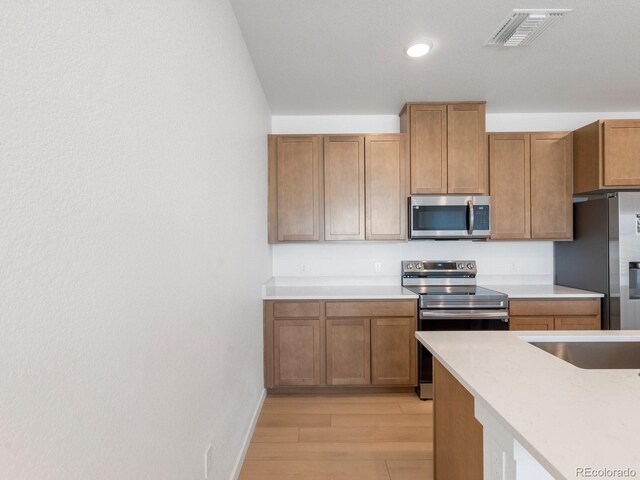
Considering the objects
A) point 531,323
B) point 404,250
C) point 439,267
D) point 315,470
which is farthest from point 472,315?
point 315,470

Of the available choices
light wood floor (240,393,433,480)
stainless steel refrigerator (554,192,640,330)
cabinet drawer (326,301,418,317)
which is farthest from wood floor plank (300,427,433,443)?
stainless steel refrigerator (554,192,640,330)

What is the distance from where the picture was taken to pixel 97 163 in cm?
76

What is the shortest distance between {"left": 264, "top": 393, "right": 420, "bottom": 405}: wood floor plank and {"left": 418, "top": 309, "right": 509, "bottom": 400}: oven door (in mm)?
152

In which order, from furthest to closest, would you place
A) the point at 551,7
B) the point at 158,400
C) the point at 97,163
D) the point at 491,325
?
1. the point at 491,325
2. the point at 551,7
3. the point at 158,400
4. the point at 97,163

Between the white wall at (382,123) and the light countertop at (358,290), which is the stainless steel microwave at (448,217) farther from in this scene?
the white wall at (382,123)

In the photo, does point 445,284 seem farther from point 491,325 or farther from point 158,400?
point 158,400

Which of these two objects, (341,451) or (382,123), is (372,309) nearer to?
(341,451)

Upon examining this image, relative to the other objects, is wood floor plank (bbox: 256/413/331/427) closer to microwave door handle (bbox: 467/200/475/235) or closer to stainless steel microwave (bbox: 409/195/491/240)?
stainless steel microwave (bbox: 409/195/491/240)

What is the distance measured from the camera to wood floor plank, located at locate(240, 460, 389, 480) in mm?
2008

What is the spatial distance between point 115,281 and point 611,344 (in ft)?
6.13

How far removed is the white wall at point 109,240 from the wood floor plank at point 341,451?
651 mm

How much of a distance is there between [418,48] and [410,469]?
261cm

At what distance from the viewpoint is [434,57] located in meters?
2.49

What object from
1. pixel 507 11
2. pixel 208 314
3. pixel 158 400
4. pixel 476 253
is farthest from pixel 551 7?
pixel 158 400
